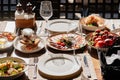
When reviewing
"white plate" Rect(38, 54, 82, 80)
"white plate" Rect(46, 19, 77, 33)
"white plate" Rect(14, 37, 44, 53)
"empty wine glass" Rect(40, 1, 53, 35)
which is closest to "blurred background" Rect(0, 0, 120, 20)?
"white plate" Rect(46, 19, 77, 33)

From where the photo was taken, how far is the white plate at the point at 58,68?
1895 mm

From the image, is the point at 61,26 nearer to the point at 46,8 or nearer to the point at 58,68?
the point at 46,8

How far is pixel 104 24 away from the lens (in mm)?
2566

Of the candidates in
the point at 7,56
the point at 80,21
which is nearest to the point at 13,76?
the point at 7,56

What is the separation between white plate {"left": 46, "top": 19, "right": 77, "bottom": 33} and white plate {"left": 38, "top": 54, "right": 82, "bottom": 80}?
1.40ft

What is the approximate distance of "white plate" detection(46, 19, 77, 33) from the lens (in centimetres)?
251

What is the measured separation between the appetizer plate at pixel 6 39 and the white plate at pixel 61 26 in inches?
13.5

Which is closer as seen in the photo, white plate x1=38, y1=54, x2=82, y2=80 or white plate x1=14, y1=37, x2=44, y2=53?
white plate x1=38, y1=54, x2=82, y2=80

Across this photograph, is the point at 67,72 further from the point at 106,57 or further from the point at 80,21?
the point at 80,21

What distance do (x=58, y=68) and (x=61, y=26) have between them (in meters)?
0.71

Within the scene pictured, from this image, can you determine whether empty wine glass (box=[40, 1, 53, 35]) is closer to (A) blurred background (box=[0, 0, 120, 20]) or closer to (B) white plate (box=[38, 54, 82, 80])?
(B) white plate (box=[38, 54, 82, 80])

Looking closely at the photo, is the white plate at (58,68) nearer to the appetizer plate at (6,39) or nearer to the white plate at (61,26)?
the appetizer plate at (6,39)

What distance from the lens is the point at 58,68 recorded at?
1982 mm

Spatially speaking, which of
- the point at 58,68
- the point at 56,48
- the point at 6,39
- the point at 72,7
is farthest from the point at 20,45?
the point at 72,7
